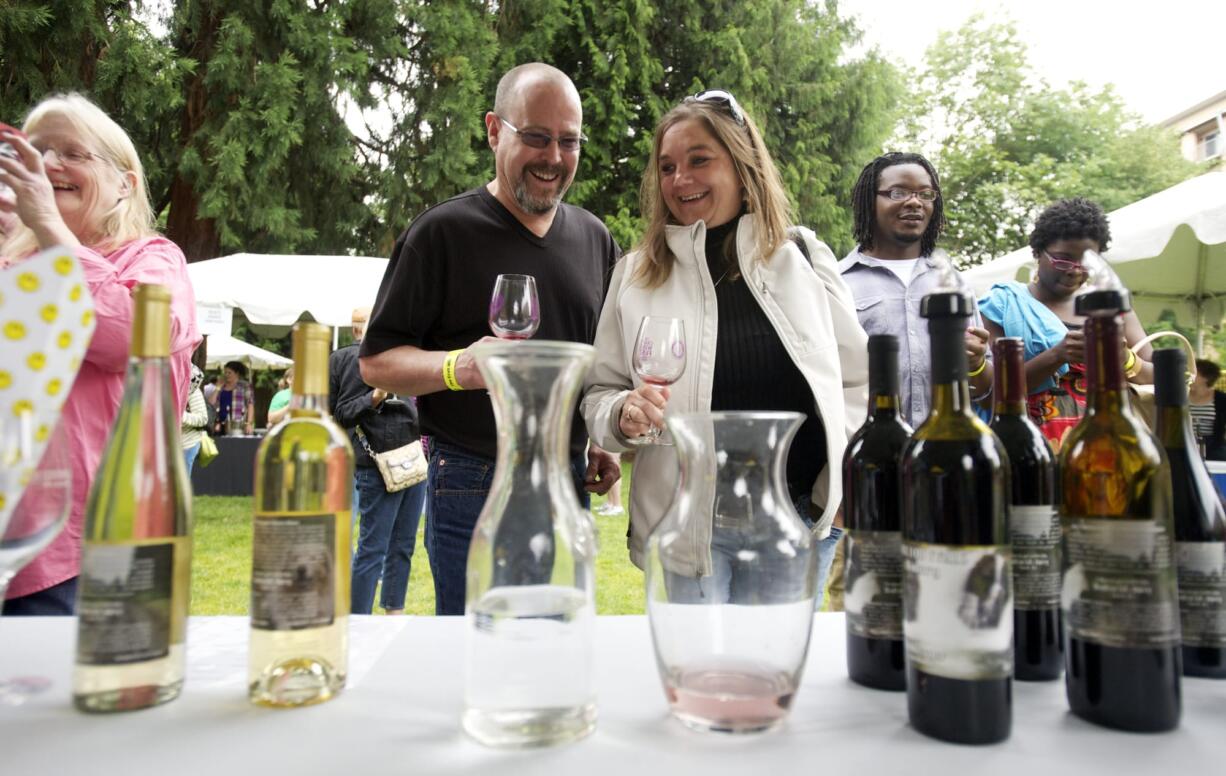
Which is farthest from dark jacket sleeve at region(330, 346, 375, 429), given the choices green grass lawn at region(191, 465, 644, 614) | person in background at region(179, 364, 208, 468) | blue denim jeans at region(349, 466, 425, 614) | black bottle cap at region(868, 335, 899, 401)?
black bottle cap at region(868, 335, 899, 401)

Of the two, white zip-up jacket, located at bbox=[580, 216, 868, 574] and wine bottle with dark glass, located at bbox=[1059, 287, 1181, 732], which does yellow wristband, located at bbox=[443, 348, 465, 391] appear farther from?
wine bottle with dark glass, located at bbox=[1059, 287, 1181, 732]

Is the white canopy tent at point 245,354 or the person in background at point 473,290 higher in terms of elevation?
the white canopy tent at point 245,354

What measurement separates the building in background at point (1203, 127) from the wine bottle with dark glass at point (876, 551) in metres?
33.9

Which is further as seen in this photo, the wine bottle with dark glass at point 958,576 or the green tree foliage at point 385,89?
the green tree foliage at point 385,89

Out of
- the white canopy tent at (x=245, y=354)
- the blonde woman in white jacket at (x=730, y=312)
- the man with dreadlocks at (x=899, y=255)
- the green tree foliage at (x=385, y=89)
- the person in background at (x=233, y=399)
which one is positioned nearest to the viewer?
the blonde woman in white jacket at (x=730, y=312)

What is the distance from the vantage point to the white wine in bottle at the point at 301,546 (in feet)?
2.41

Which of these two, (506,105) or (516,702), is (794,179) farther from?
(516,702)

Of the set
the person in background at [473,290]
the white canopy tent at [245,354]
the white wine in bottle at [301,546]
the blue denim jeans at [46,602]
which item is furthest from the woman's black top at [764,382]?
the white canopy tent at [245,354]

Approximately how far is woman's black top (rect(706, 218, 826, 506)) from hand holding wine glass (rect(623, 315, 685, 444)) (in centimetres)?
39

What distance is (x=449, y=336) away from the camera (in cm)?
208

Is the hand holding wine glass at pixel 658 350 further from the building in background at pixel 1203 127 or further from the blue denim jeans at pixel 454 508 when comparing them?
the building in background at pixel 1203 127

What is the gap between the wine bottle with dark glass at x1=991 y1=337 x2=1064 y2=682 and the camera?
31.6 inches

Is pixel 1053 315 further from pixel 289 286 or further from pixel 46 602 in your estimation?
pixel 289 286

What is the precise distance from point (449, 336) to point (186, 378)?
0.65 metres
